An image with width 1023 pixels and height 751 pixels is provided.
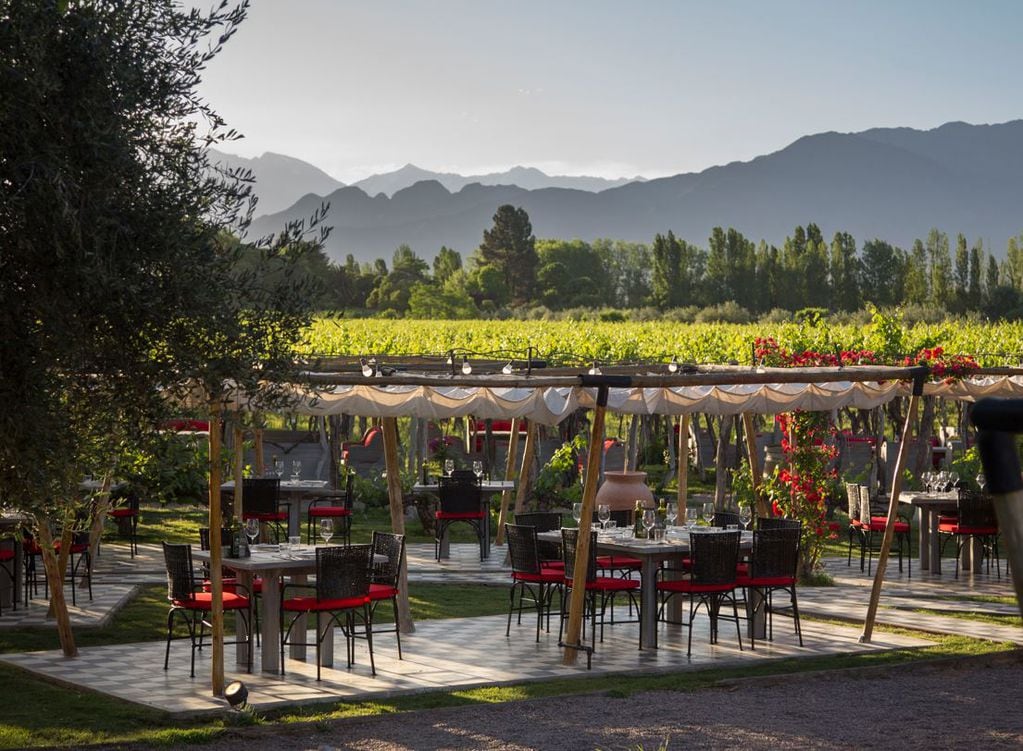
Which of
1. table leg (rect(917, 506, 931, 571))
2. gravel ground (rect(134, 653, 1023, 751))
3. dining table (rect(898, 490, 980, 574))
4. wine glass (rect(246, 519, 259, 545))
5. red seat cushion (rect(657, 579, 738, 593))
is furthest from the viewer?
table leg (rect(917, 506, 931, 571))

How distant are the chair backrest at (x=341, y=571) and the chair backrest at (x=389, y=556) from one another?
0.71m

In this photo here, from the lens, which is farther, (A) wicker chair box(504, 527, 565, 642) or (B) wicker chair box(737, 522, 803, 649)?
(A) wicker chair box(504, 527, 565, 642)

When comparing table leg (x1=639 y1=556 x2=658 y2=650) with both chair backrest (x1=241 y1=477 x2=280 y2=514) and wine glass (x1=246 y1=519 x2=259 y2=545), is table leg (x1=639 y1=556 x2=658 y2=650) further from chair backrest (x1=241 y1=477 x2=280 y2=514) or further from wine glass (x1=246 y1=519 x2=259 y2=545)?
chair backrest (x1=241 y1=477 x2=280 y2=514)

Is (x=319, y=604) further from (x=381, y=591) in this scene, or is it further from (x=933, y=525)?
(x=933, y=525)

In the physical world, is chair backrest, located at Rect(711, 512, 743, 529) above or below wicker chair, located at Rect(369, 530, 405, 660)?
above

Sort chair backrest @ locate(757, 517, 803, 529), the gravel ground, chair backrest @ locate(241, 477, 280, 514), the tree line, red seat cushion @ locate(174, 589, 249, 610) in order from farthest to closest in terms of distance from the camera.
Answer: the tree line → chair backrest @ locate(241, 477, 280, 514) → chair backrest @ locate(757, 517, 803, 529) → red seat cushion @ locate(174, 589, 249, 610) → the gravel ground

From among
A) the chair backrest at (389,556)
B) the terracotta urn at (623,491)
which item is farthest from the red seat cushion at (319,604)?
the terracotta urn at (623,491)

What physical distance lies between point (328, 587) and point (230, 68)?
353cm

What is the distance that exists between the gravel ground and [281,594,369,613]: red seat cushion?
1.27m

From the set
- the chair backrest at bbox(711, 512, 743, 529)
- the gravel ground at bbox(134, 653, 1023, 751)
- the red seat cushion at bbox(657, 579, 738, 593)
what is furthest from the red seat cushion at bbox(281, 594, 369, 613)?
the chair backrest at bbox(711, 512, 743, 529)

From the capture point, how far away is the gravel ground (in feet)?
23.1

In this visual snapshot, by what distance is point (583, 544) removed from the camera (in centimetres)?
926

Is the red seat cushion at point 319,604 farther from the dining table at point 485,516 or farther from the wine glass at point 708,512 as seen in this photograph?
the dining table at point 485,516

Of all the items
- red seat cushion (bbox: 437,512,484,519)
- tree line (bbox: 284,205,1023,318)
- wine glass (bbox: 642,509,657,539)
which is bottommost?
red seat cushion (bbox: 437,512,484,519)
